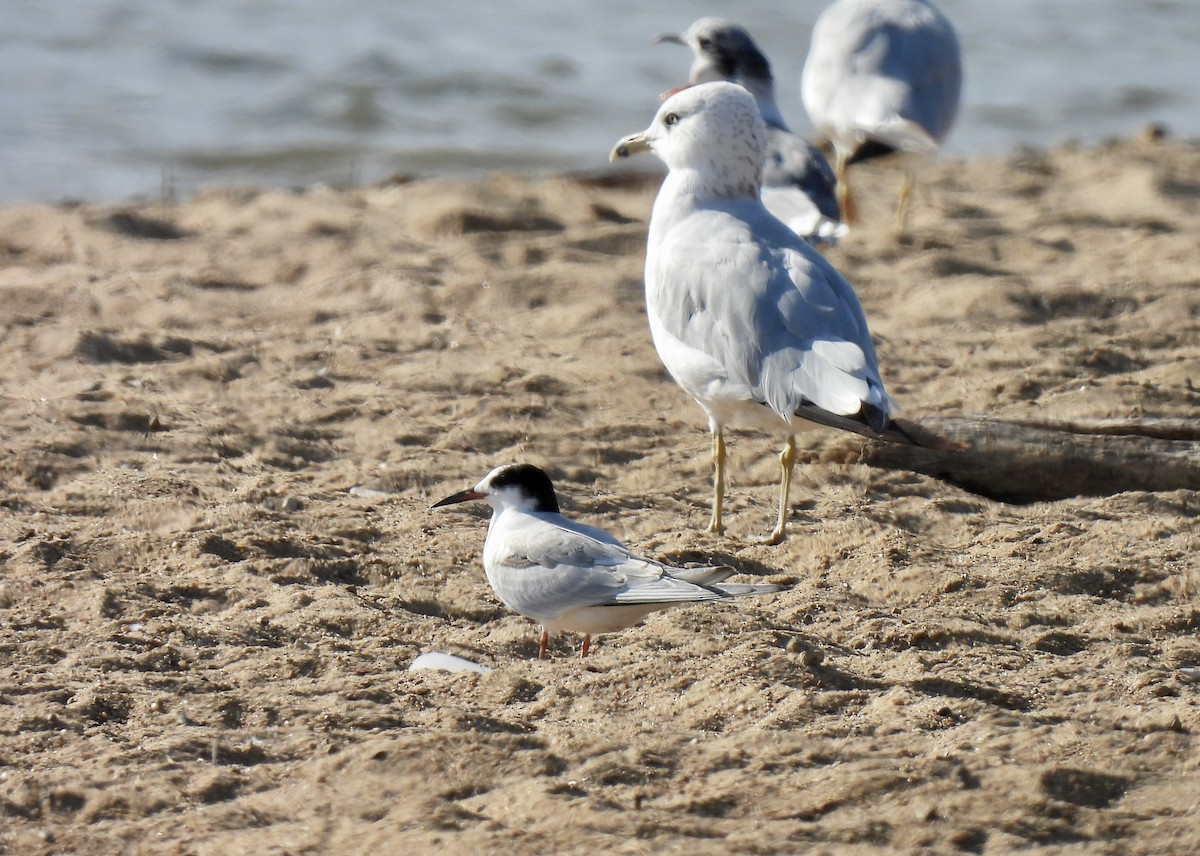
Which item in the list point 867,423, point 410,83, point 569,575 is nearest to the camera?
point 569,575

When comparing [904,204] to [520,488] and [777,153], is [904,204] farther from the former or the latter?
[520,488]

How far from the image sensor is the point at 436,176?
10586 mm

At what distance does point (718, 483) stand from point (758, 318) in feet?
1.87

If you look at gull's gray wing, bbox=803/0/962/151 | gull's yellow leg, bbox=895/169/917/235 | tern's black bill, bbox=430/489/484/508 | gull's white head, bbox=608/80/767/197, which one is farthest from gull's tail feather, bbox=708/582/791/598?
gull's gray wing, bbox=803/0/962/151

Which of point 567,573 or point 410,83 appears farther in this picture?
point 410,83

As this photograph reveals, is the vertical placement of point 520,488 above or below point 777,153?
below

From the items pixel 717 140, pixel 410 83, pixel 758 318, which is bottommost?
pixel 758 318

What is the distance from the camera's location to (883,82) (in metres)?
7.84

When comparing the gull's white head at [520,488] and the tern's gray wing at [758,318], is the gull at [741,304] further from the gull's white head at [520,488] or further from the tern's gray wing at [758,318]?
the gull's white head at [520,488]

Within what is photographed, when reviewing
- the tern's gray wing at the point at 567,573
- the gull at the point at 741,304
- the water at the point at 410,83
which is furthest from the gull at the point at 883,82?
the tern's gray wing at the point at 567,573

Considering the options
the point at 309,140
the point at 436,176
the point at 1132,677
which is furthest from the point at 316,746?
the point at 309,140

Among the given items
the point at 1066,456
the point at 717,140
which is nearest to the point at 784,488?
the point at 1066,456

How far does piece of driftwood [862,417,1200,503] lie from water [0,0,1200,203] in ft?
18.9

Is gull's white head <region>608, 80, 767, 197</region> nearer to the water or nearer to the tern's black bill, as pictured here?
the tern's black bill
